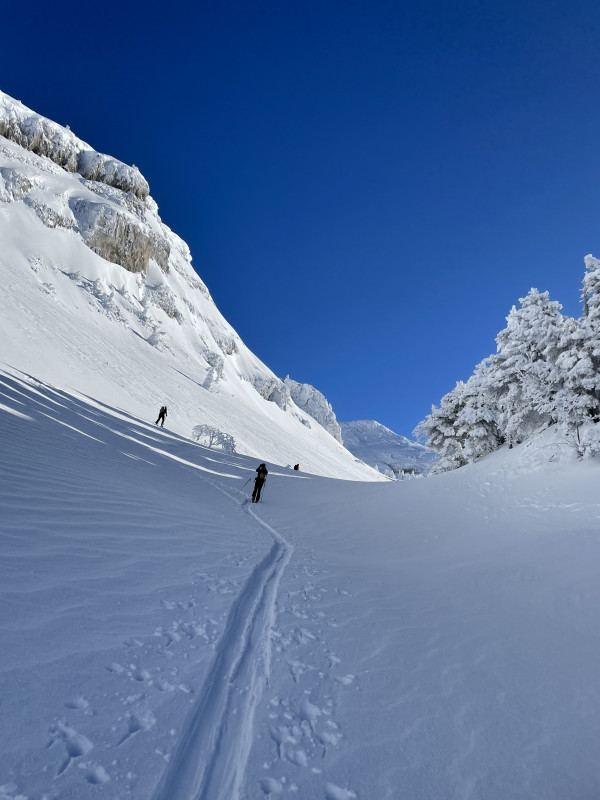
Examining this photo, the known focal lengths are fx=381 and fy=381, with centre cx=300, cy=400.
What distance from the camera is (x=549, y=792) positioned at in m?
2.90

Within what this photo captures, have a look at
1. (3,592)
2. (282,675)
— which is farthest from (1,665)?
(282,675)

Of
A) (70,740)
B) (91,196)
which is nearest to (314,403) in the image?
(91,196)

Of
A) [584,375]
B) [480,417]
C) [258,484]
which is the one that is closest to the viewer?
[584,375]

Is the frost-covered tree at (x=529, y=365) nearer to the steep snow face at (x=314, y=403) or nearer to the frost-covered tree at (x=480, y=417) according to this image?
the frost-covered tree at (x=480, y=417)

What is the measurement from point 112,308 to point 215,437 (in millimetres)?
36162

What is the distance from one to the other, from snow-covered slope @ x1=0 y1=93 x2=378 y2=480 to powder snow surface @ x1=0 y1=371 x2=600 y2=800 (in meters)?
25.1

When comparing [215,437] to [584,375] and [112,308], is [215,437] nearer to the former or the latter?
[584,375]

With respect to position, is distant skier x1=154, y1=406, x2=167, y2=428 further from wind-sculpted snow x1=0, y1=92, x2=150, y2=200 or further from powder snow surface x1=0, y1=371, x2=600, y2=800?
wind-sculpted snow x1=0, y1=92, x2=150, y2=200

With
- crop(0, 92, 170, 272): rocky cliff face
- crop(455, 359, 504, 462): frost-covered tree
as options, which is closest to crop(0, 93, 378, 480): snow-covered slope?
crop(0, 92, 170, 272): rocky cliff face

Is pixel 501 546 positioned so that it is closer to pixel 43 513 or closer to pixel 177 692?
pixel 177 692

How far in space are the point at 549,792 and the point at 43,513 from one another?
23.6 feet

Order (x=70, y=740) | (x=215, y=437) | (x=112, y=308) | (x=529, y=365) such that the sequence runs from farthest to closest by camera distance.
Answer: (x=112, y=308)
(x=215, y=437)
(x=529, y=365)
(x=70, y=740)

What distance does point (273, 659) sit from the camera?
4.00m

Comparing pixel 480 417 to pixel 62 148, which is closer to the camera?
pixel 480 417
